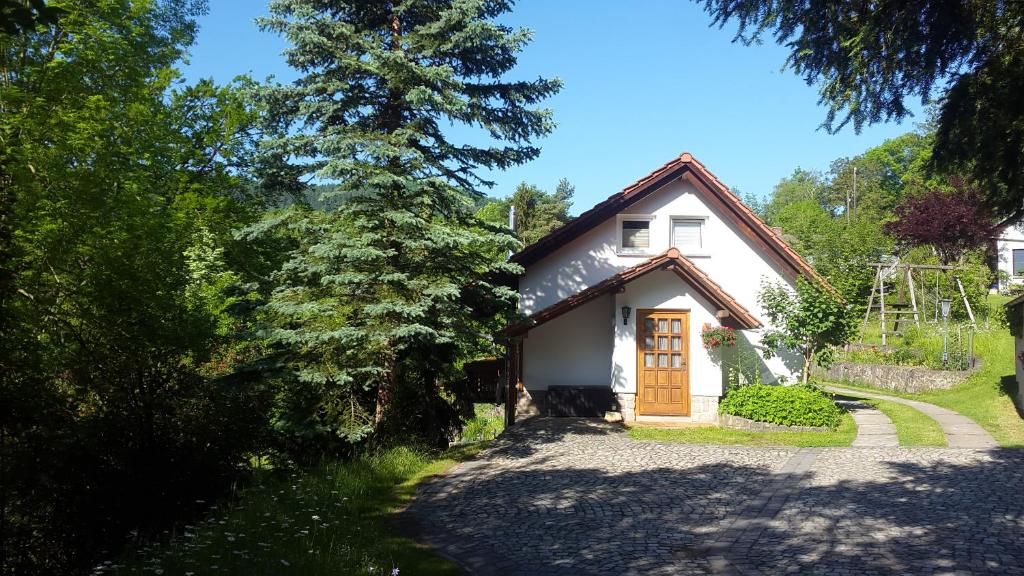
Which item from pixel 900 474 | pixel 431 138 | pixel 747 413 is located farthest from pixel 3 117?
pixel 900 474

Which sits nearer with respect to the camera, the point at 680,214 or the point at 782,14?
the point at 782,14

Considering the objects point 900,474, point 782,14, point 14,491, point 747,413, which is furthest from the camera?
point 747,413

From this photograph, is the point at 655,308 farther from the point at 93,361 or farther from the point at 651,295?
the point at 93,361

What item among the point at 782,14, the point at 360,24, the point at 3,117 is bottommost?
the point at 782,14

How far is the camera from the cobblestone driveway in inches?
267

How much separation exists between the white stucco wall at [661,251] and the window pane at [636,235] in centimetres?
16

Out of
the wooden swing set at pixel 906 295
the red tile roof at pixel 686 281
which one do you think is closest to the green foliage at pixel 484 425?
the red tile roof at pixel 686 281

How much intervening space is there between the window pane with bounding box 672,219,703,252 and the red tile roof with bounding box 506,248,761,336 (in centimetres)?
237

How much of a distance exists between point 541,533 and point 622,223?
443 inches

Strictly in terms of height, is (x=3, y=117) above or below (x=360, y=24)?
below

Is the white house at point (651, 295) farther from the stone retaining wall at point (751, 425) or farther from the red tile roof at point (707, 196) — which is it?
the stone retaining wall at point (751, 425)

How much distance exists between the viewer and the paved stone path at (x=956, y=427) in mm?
12938

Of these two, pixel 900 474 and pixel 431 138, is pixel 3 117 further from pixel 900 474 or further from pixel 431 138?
pixel 900 474

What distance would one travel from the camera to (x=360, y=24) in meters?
12.7
